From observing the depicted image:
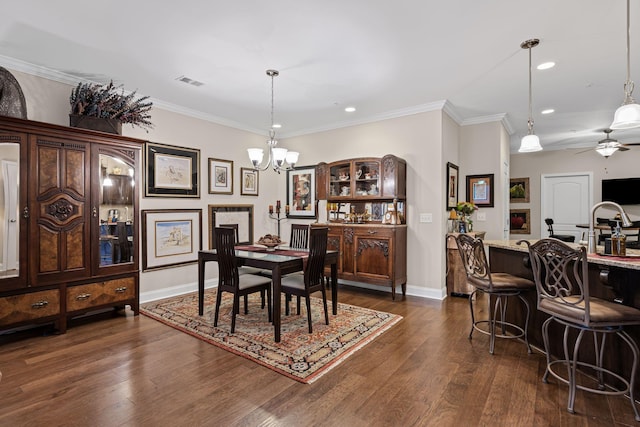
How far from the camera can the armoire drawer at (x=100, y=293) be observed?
3.33 meters

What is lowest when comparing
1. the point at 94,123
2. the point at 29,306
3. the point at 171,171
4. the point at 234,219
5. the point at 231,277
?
the point at 29,306

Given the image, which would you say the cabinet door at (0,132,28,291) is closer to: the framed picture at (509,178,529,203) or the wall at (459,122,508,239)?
the wall at (459,122,508,239)

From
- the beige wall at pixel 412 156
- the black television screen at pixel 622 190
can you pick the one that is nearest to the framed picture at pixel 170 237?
the beige wall at pixel 412 156

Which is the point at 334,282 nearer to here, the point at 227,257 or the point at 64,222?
the point at 227,257

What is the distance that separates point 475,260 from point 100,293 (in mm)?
3818

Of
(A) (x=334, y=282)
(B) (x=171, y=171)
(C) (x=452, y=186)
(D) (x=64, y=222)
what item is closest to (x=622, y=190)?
(C) (x=452, y=186)

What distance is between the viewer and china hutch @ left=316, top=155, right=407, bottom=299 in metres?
4.54

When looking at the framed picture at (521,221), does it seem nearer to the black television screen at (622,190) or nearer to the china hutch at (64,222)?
the black television screen at (622,190)

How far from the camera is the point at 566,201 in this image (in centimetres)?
736

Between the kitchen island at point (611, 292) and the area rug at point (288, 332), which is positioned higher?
the kitchen island at point (611, 292)

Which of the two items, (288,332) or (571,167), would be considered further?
(571,167)

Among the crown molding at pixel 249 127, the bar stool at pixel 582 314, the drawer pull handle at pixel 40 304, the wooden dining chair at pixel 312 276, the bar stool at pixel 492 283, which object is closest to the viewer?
the bar stool at pixel 582 314

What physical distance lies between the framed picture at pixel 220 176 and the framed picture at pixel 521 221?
653 centimetres

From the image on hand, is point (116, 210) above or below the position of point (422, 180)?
below
